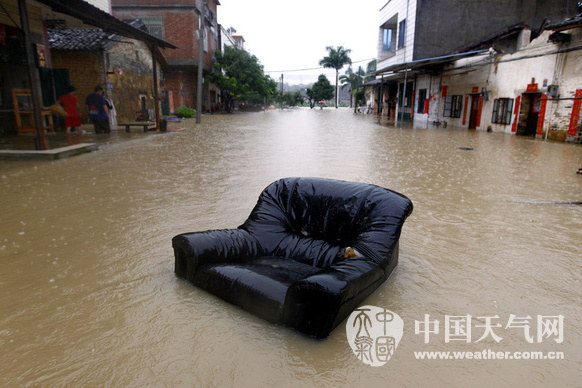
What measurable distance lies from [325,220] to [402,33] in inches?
982

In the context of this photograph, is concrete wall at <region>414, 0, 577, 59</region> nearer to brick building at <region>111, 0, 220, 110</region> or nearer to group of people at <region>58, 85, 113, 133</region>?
brick building at <region>111, 0, 220, 110</region>

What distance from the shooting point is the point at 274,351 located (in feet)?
8.00

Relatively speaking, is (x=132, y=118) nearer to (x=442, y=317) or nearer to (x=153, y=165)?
(x=153, y=165)

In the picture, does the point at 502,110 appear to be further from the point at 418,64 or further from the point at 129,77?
the point at 129,77

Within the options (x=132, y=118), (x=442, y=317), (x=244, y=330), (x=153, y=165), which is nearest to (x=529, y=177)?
(x=442, y=317)

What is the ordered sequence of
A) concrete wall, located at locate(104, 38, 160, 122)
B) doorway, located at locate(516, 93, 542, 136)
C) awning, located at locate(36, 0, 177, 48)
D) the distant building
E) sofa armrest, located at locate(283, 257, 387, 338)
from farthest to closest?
the distant building
concrete wall, located at locate(104, 38, 160, 122)
doorway, located at locate(516, 93, 542, 136)
awning, located at locate(36, 0, 177, 48)
sofa armrest, located at locate(283, 257, 387, 338)

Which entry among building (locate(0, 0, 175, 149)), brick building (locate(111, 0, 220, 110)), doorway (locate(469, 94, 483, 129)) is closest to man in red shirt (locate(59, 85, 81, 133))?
building (locate(0, 0, 175, 149))

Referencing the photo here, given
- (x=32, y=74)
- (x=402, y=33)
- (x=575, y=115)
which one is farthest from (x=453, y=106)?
(x=32, y=74)

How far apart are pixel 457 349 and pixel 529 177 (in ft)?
21.3

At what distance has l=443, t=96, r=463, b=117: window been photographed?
2152 centimetres

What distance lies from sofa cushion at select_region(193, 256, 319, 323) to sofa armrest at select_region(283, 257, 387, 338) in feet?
0.49

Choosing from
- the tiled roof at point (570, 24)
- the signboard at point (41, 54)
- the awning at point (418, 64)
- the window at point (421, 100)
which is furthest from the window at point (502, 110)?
A: the signboard at point (41, 54)

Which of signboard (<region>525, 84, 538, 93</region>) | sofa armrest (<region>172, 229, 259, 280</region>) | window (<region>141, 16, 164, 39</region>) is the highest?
window (<region>141, 16, 164, 39</region>)

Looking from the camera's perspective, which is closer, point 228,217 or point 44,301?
point 44,301
